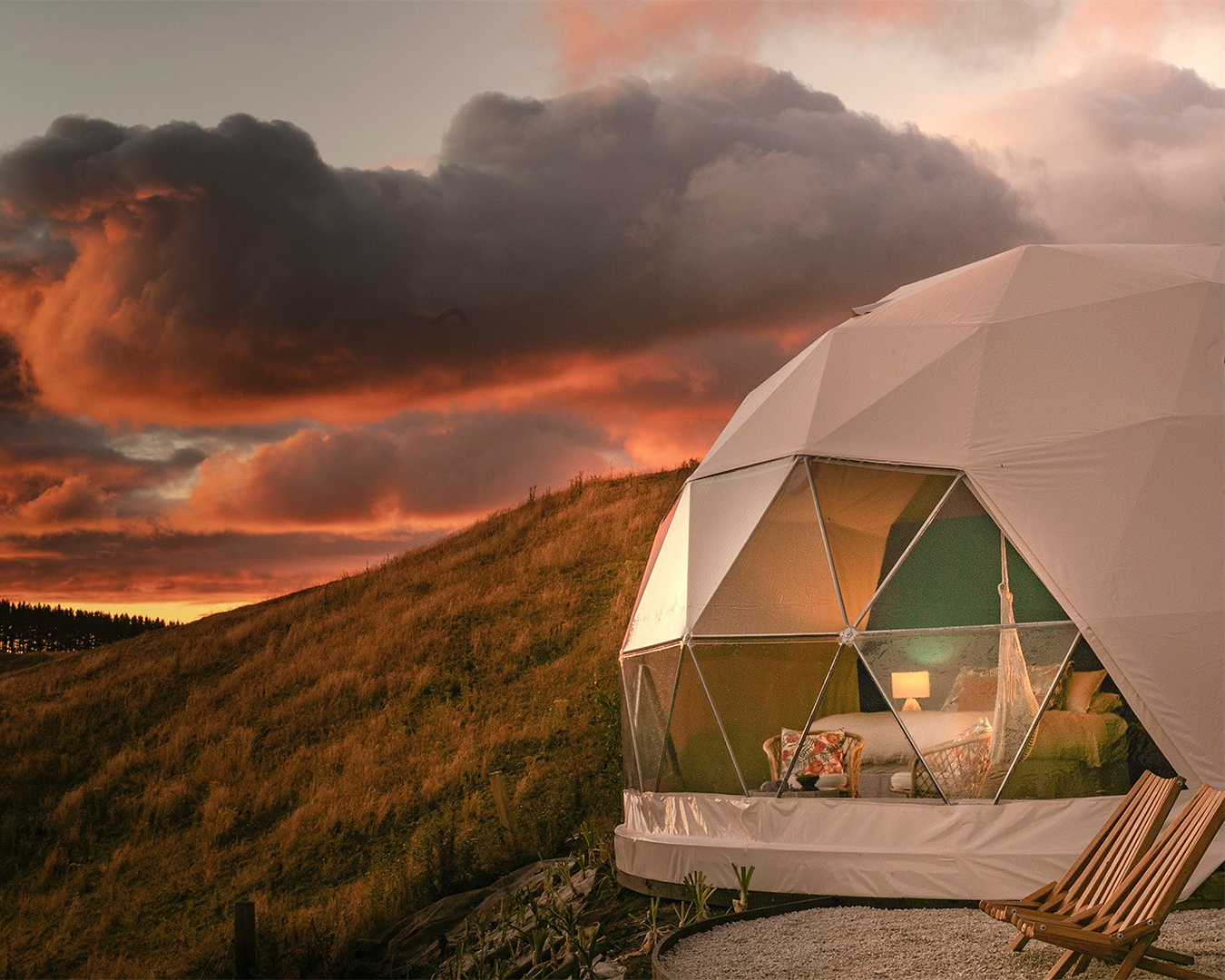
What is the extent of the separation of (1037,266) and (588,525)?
2193 centimetres

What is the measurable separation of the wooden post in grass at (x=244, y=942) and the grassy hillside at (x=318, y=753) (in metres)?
1.61

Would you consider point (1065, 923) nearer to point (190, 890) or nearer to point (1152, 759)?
point (1152, 759)

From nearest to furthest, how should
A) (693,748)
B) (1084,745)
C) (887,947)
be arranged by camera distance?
1. (887,947)
2. (1084,745)
3. (693,748)

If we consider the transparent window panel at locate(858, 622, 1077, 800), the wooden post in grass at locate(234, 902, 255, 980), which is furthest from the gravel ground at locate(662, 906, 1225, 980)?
the wooden post in grass at locate(234, 902, 255, 980)

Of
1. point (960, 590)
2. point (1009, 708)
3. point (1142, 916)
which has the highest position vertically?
point (960, 590)

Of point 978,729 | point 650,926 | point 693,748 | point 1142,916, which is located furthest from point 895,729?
point 1142,916

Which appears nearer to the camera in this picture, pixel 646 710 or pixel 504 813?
pixel 646 710

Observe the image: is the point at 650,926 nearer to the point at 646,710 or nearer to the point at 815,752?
the point at 815,752

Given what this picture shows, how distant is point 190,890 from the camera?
63.5 feet

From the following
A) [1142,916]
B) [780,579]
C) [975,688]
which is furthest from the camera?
[780,579]

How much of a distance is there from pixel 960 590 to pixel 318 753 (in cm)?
1712

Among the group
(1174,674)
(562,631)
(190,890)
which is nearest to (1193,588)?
(1174,674)

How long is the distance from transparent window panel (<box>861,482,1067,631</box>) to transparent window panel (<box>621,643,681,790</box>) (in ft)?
7.57

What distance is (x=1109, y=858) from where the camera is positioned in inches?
286
